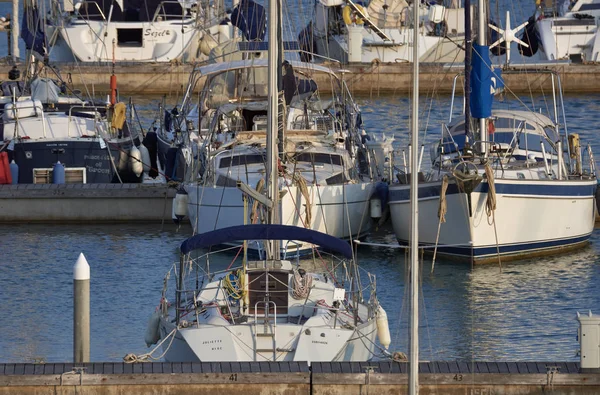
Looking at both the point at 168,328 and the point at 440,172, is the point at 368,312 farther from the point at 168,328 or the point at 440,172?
Result: the point at 440,172

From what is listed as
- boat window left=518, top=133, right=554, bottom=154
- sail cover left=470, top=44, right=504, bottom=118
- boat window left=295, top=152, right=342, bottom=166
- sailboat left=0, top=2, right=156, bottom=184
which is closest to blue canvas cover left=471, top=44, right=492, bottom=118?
sail cover left=470, top=44, right=504, bottom=118

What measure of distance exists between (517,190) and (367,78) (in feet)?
77.6

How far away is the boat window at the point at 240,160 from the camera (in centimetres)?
2612

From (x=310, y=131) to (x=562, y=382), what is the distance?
41.1 ft

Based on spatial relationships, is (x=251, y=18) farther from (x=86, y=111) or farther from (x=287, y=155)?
(x=287, y=155)

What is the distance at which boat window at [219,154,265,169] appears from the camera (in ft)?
85.7

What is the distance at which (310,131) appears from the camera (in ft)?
90.3

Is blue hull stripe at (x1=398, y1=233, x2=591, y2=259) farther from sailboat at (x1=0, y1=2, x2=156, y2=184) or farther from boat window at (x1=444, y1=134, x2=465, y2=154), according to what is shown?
sailboat at (x1=0, y1=2, x2=156, y2=184)

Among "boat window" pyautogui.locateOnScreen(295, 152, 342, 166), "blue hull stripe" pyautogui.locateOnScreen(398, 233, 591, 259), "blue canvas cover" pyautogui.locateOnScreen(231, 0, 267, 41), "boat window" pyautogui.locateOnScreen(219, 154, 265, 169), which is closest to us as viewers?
"blue hull stripe" pyautogui.locateOnScreen(398, 233, 591, 259)

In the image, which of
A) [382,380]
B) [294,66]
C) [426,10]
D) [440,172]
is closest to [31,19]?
[294,66]

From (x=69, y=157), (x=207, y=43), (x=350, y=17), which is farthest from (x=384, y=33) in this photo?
(x=69, y=157)

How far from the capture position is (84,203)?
29281 mm

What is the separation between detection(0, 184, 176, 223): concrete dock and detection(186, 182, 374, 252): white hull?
7.94 feet

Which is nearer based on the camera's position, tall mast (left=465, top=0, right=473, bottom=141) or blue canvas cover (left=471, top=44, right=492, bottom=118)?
blue canvas cover (left=471, top=44, right=492, bottom=118)
